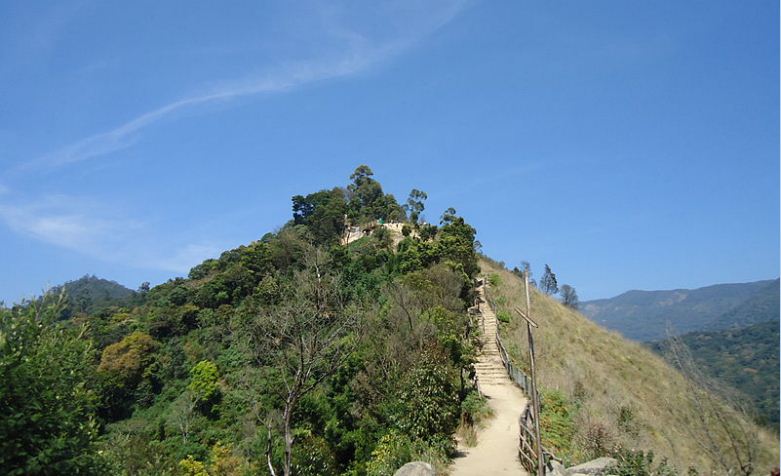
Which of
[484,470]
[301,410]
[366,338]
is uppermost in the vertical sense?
[366,338]

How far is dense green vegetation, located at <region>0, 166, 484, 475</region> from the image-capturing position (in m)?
8.29

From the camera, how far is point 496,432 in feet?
56.4

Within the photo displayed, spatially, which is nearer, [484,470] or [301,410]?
[484,470]

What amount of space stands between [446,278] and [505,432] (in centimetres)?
1359

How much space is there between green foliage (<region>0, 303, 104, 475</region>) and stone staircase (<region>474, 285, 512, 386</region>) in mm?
16277

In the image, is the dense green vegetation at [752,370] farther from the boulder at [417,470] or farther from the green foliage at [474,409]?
the green foliage at [474,409]

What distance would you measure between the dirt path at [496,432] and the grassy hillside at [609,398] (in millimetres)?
1192

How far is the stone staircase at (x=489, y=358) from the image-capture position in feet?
80.1

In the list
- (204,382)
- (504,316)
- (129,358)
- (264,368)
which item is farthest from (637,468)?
(129,358)

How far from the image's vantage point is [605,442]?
46.6ft

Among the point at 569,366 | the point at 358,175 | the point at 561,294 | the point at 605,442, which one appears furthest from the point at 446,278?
the point at 358,175

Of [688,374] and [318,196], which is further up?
[318,196]

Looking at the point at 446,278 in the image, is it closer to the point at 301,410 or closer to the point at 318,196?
the point at 301,410

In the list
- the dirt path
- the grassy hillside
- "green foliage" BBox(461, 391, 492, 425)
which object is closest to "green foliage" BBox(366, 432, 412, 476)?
the dirt path
